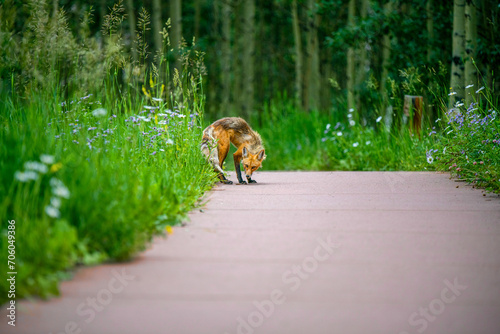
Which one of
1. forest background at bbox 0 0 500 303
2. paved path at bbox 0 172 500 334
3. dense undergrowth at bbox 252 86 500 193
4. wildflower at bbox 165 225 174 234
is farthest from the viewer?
dense undergrowth at bbox 252 86 500 193

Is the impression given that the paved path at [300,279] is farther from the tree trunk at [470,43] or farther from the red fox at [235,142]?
the tree trunk at [470,43]

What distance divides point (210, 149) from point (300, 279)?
373 centimetres

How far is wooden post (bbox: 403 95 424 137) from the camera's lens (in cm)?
1051

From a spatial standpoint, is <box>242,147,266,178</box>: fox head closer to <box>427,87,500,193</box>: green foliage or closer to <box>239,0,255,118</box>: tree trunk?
<box>427,87,500,193</box>: green foliage

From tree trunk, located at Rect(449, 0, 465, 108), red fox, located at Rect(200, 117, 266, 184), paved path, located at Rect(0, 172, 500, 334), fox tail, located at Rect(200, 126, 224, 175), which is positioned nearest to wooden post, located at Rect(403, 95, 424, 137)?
tree trunk, located at Rect(449, 0, 465, 108)

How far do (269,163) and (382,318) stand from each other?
38.4ft

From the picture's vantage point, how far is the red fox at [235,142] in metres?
7.27

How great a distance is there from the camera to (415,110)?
10602mm

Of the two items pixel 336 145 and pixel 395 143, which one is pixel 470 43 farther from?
pixel 336 145

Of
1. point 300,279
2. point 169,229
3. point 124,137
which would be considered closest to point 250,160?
point 124,137

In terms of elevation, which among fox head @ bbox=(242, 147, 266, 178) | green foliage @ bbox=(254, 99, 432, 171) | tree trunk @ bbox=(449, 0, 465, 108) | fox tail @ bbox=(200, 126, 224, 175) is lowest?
green foliage @ bbox=(254, 99, 432, 171)

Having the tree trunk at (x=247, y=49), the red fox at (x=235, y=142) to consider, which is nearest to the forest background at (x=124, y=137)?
the red fox at (x=235, y=142)

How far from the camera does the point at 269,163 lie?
14.6 meters

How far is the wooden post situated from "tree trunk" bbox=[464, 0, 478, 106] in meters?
0.81
